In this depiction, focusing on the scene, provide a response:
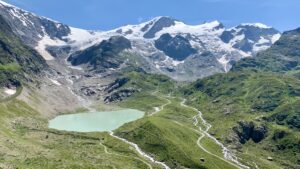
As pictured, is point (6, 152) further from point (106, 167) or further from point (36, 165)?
point (106, 167)

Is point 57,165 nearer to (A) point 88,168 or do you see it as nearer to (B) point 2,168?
(A) point 88,168

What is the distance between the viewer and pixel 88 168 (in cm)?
19112

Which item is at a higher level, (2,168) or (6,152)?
(6,152)

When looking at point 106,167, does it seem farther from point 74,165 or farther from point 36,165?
point 36,165

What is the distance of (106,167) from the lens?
7800 inches

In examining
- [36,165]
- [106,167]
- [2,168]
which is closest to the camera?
[2,168]

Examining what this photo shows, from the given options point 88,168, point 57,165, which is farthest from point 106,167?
point 57,165

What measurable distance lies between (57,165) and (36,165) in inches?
381

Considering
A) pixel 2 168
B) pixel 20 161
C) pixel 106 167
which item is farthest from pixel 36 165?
pixel 106 167

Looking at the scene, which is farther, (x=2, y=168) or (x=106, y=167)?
(x=106, y=167)

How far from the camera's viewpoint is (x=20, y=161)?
184 metres

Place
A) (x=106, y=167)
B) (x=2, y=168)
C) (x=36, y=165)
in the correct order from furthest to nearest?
1. (x=106, y=167)
2. (x=36, y=165)
3. (x=2, y=168)

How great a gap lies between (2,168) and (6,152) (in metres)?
27.9

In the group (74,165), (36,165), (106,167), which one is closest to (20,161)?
(36,165)
